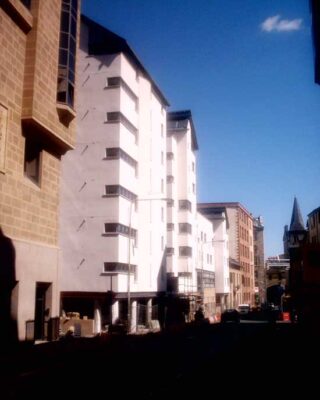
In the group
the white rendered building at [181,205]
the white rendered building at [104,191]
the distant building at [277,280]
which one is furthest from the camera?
the white rendered building at [181,205]

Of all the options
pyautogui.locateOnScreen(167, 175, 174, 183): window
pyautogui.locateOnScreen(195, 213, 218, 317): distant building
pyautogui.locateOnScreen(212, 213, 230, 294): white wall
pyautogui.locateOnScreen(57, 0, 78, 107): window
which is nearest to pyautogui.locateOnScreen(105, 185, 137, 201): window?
pyautogui.locateOnScreen(167, 175, 174, 183): window

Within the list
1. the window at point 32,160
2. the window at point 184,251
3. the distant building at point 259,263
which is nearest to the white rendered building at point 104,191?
the window at point 184,251

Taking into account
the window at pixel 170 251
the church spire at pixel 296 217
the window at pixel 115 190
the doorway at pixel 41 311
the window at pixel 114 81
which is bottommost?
the doorway at pixel 41 311

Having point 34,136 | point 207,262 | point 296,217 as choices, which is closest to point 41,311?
point 34,136

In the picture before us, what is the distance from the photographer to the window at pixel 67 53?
18344mm

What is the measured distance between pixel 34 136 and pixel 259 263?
111766 mm

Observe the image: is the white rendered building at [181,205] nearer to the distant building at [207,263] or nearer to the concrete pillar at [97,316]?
the distant building at [207,263]

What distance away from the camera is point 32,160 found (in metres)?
17.4

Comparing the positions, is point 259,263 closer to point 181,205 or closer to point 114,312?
point 181,205

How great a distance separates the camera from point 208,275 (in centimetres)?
6725

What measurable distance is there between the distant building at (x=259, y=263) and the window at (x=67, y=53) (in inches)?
4088

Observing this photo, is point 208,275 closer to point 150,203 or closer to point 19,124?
point 150,203

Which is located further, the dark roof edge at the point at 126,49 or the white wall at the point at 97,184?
the dark roof edge at the point at 126,49

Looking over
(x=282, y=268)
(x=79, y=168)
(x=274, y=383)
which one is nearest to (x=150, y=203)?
(x=79, y=168)
